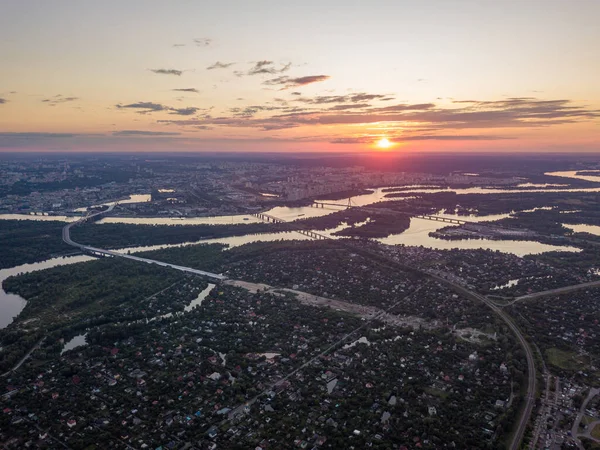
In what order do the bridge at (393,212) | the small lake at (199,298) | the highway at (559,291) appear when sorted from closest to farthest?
1. the small lake at (199,298)
2. the highway at (559,291)
3. the bridge at (393,212)

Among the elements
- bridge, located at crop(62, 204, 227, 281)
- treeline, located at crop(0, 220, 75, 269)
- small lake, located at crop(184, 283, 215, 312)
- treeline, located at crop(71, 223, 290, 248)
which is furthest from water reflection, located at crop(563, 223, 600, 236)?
treeline, located at crop(0, 220, 75, 269)

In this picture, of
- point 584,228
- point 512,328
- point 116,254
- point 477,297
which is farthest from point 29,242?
point 584,228

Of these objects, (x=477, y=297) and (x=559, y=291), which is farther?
(x=559, y=291)

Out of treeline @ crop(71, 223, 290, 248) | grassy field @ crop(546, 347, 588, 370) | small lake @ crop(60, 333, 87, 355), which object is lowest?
grassy field @ crop(546, 347, 588, 370)

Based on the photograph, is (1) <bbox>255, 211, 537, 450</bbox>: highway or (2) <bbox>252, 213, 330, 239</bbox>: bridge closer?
(1) <bbox>255, 211, 537, 450</bbox>: highway

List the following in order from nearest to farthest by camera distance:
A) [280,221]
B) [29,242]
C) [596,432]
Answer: [596,432] → [29,242] → [280,221]

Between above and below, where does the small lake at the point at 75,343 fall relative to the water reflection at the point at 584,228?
above

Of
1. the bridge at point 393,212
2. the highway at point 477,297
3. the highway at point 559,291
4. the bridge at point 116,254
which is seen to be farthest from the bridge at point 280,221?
the highway at point 559,291

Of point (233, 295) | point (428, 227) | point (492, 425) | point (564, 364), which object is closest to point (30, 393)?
point (233, 295)

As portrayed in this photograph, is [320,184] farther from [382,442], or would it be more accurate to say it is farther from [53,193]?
[382,442]

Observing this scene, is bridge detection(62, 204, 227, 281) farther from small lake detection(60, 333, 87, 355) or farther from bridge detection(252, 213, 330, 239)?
bridge detection(252, 213, 330, 239)

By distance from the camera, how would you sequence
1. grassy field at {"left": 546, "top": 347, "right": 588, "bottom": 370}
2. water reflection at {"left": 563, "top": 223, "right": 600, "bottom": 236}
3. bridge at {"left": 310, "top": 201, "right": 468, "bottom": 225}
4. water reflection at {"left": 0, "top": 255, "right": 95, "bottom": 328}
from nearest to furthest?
grassy field at {"left": 546, "top": 347, "right": 588, "bottom": 370} < water reflection at {"left": 0, "top": 255, "right": 95, "bottom": 328} < water reflection at {"left": 563, "top": 223, "right": 600, "bottom": 236} < bridge at {"left": 310, "top": 201, "right": 468, "bottom": 225}

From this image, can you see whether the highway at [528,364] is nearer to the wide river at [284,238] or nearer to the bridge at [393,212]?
the wide river at [284,238]

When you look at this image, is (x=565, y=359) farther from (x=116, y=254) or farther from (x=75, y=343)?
(x=116, y=254)
